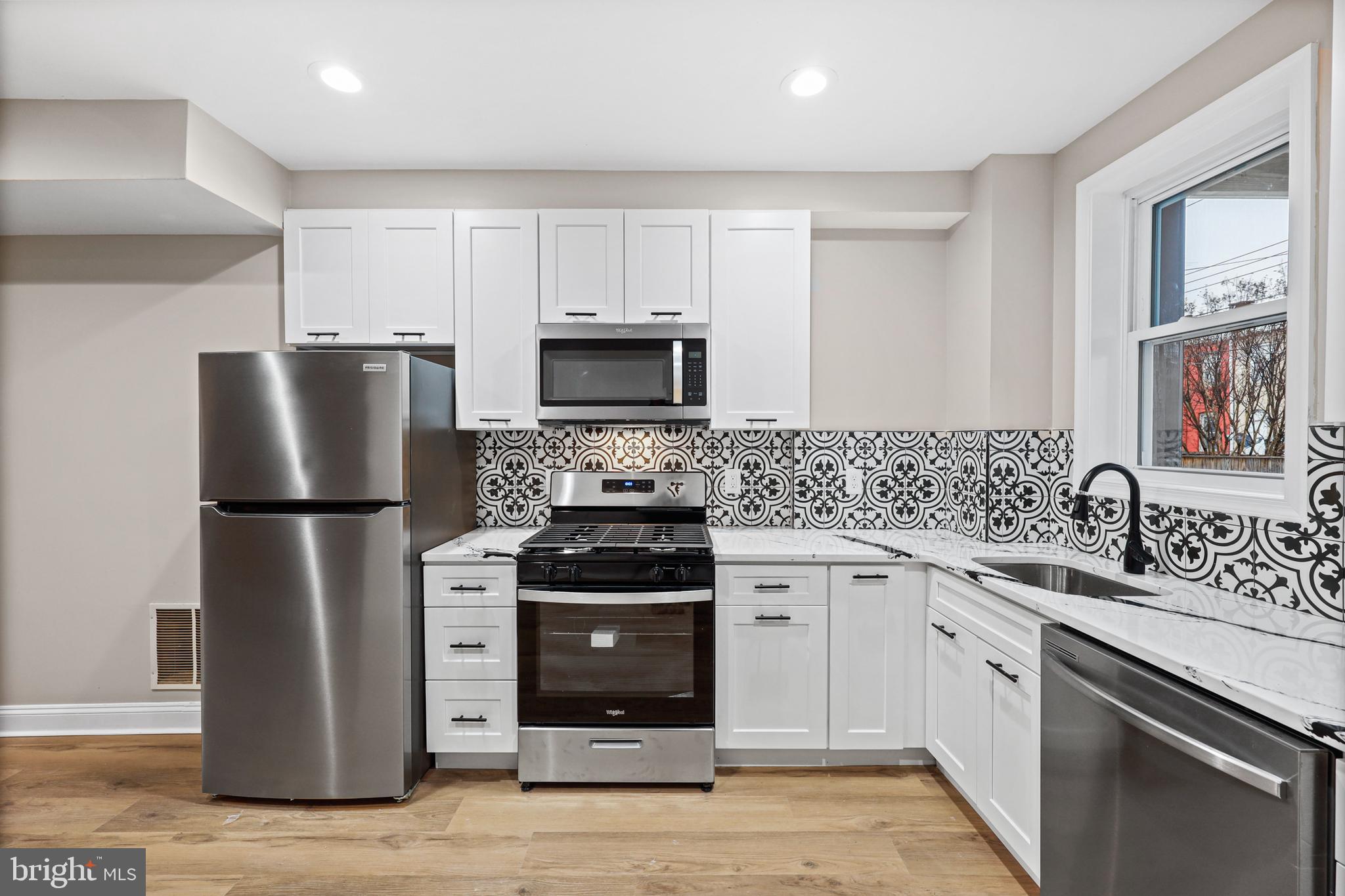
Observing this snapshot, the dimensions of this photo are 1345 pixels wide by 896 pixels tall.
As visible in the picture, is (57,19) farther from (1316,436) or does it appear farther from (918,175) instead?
(1316,436)

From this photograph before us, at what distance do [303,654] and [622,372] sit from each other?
160 centimetres

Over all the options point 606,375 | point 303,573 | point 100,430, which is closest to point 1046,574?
point 606,375

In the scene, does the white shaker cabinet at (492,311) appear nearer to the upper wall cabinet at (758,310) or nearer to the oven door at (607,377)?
the oven door at (607,377)

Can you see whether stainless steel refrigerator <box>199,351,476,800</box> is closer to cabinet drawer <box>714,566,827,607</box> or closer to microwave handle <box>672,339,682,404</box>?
microwave handle <box>672,339,682,404</box>

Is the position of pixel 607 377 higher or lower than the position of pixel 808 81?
lower

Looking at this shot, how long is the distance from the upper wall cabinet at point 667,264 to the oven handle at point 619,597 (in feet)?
3.83

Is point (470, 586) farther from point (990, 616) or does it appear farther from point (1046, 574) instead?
point (1046, 574)

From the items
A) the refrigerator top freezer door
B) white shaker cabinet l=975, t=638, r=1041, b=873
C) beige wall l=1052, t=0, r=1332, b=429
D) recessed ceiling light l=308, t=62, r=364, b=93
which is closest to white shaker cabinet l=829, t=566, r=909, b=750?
white shaker cabinet l=975, t=638, r=1041, b=873

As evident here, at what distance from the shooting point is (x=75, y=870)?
2.00m

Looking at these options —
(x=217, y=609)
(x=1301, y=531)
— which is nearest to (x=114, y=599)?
(x=217, y=609)

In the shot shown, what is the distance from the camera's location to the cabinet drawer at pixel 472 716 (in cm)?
245

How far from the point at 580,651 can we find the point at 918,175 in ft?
8.29

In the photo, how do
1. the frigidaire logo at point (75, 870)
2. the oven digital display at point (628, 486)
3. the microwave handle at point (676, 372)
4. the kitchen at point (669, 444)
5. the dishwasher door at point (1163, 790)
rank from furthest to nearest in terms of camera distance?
the oven digital display at point (628, 486), the microwave handle at point (676, 372), the frigidaire logo at point (75, 870), the kitchen at point (669, 444), the dishwasher door at point (1163, 790)

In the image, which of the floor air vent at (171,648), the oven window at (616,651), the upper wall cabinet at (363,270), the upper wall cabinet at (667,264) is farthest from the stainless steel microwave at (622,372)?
the floor air vent at (171,648)
